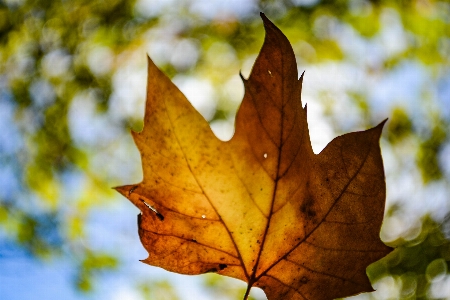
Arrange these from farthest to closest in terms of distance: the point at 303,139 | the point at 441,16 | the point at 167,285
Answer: the point at 167,285 → the point at 441,16 → the point at 303,139

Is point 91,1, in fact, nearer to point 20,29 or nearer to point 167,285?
point 20,29

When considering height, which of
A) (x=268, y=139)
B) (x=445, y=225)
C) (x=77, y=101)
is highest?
(x=77, y=101)

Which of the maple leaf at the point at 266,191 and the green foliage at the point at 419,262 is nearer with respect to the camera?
the maple leaf at the point at 266,191

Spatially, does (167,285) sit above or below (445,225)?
below

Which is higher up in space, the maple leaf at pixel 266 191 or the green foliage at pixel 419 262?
the green foliage at pixel 419 262

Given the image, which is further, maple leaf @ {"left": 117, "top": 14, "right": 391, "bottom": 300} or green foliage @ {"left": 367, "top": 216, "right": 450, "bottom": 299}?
green foliage @ {"left": 367, "top": 216, "right": 450, "bottom": 299}

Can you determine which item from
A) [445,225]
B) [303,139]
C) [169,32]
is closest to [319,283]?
[303,139]

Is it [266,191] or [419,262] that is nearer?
[266,191]

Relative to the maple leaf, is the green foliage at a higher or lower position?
higher
